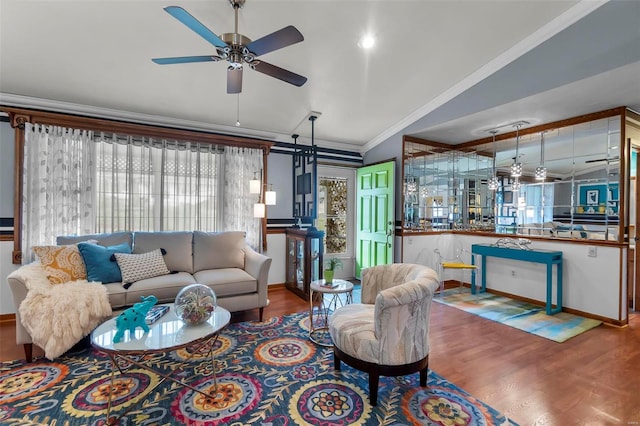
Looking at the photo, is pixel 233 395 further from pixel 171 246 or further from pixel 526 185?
pixel 526 185

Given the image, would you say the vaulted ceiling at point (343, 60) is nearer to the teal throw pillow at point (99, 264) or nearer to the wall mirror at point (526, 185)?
the wall mirror at point (526, 185)

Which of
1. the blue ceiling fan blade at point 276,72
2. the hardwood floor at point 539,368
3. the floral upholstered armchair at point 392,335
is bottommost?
the hardwood floor at point 539,368

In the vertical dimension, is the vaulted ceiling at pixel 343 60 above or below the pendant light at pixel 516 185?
above

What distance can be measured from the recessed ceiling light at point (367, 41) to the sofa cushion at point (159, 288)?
9.87ft

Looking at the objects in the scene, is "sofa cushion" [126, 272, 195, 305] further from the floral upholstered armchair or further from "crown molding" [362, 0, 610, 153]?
"crown molding" [362, 0, 610, 153]

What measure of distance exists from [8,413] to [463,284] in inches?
218

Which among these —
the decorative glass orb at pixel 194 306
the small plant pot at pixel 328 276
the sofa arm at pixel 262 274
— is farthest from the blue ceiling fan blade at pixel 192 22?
the sofa arm at pixel 262 274

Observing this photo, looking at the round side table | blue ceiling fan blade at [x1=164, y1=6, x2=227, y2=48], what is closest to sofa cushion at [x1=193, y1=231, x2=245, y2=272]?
the round side table

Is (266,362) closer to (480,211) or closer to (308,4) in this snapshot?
(308,4)

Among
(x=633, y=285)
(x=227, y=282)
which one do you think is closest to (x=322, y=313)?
(x=227, y=282)

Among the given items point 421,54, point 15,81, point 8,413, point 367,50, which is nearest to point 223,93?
point 367,50

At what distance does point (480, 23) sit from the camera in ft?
9.13

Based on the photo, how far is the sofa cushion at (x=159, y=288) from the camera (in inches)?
115

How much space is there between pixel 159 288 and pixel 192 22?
2438 millimetres
